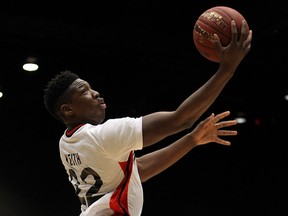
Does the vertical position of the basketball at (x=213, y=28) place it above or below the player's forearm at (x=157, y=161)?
above

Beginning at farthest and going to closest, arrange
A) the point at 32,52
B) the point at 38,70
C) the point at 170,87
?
the point at 170,87 < the point at 38,70 < the point at 32,52

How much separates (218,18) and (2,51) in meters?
7.91

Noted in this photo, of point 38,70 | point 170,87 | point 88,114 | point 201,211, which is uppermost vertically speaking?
point 38,70

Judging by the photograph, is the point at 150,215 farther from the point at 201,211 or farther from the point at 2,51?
the point at 2,51

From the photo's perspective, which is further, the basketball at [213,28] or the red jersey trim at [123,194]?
the red jersey trim at [123,194]

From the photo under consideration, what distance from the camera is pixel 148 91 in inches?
485

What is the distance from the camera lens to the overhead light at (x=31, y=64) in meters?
10.1

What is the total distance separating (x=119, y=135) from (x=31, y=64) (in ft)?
24.7

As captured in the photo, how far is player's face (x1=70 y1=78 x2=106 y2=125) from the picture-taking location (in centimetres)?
336

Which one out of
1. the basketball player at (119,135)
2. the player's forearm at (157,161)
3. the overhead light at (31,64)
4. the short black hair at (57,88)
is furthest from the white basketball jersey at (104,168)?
the overhead light at (31,64)

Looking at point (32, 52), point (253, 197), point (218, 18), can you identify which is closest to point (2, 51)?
point (32, 52)

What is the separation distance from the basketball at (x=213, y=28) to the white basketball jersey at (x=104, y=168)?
24.0 inches

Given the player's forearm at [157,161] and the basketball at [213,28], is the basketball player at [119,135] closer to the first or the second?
the player's forearm at [157,161]

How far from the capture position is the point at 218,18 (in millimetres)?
3068
